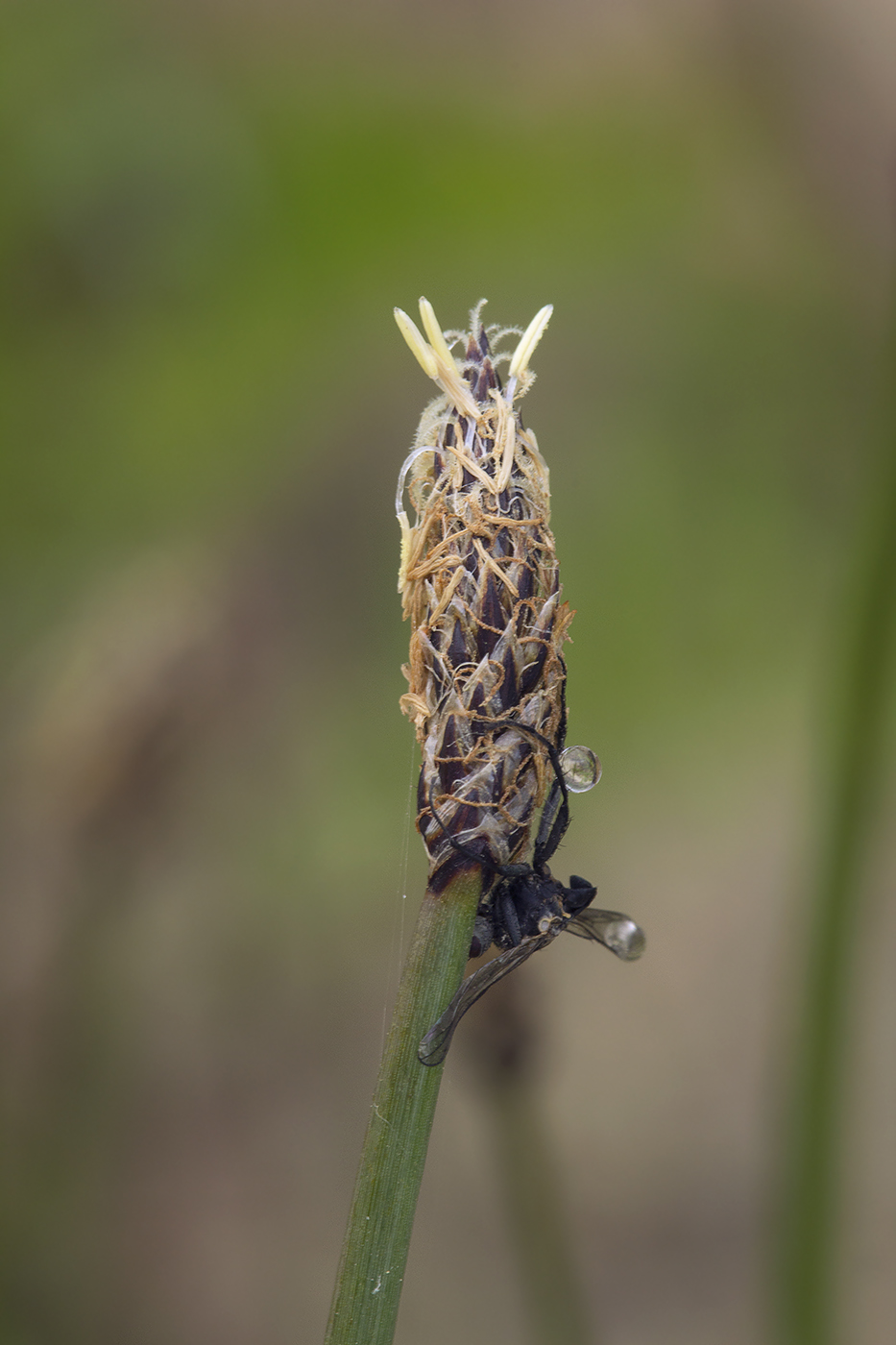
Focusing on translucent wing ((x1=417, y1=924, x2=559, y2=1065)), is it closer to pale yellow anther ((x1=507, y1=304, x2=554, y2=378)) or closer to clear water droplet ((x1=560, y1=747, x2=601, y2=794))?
clear water droplet ((x1=560, y1=747, x2=601, y2=794))

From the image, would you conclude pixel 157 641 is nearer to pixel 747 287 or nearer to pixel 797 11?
pixel 747 287

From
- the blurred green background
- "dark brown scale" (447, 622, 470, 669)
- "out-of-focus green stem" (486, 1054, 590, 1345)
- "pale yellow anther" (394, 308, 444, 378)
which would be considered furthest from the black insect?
the blurred green background

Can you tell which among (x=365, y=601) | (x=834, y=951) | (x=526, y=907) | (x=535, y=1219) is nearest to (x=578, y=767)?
(x=526, y=907)

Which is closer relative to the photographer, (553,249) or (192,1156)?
(192,1156)

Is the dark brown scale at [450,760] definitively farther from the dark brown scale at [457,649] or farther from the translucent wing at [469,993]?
the translucent wing at [469,993]

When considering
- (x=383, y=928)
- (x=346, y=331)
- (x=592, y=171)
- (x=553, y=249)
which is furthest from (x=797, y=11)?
(x=383, y=928)

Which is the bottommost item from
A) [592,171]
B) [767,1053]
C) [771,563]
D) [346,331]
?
[767,1053]
